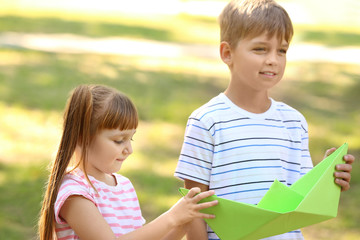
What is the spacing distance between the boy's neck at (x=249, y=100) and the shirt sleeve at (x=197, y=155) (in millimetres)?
227

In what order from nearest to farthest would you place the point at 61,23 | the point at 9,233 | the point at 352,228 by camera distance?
1. the point at 9,233
2. the point at 352,228
3. the point at 61,23

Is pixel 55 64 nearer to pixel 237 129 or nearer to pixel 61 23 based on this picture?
pixel 61 23

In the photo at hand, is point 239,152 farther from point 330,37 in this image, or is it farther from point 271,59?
point 330,37

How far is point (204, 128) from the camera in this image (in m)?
3.04

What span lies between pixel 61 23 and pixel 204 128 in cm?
1248

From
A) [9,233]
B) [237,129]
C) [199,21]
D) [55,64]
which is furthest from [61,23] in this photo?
[237,129]

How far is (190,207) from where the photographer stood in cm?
259

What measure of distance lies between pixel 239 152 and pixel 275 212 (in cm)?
55

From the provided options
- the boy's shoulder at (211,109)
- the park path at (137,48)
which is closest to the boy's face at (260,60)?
the boy's shoulder at (211,109)

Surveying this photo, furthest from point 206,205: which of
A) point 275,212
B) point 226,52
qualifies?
point 226,52

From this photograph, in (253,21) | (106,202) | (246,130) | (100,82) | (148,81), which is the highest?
(148,81)

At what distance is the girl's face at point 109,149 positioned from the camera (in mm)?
2801

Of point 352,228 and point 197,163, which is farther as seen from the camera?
point 352,228

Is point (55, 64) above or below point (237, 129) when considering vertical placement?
above
